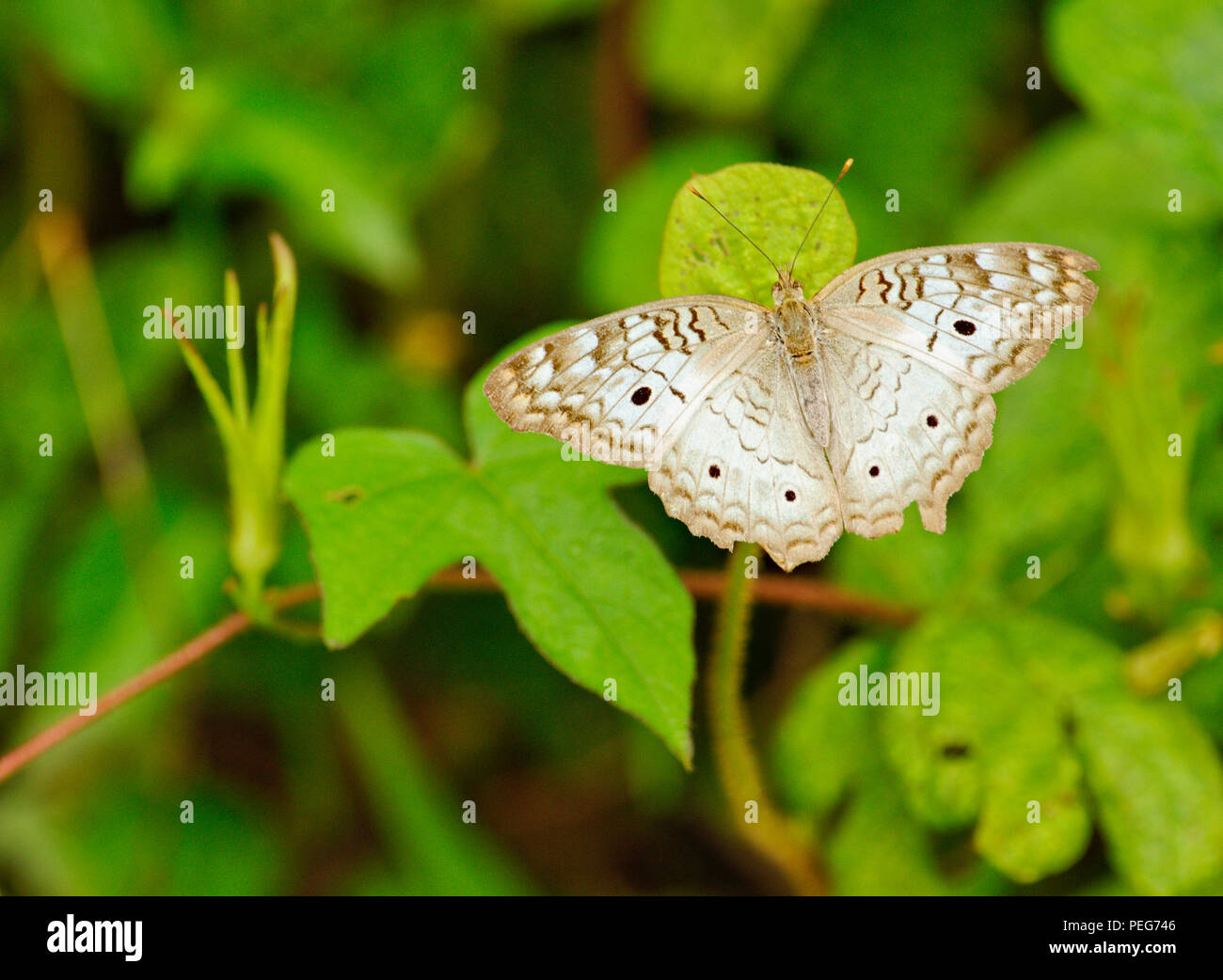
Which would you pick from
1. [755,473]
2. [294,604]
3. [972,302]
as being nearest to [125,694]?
[294,604]

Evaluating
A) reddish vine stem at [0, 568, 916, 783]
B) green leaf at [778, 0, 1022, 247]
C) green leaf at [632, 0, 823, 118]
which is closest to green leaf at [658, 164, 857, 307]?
reddish vine stem at [0, 568, 916, 783]

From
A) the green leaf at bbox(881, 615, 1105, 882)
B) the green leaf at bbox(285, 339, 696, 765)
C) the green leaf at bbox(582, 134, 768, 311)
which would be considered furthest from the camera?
the green leaf at bbox(582, 134, 768, 311)

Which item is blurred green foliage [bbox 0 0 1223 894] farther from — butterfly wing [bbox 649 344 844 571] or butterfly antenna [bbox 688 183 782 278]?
butterfly wing [bbox 649 344 844 571]

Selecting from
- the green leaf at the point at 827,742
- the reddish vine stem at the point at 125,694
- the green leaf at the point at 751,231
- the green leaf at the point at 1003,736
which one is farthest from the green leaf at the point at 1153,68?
the reddish vine stem at the point at 125,694

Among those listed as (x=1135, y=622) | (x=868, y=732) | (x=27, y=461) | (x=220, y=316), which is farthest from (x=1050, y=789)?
(x=27, y=461)

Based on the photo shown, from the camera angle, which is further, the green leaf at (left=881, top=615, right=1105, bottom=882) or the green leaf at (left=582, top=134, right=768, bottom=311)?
the green leaf at (left=582, top=134, right=768, bottom=311)

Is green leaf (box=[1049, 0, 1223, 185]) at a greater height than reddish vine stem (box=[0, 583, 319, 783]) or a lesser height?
greater

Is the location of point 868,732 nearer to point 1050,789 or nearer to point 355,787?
point 1050,789
